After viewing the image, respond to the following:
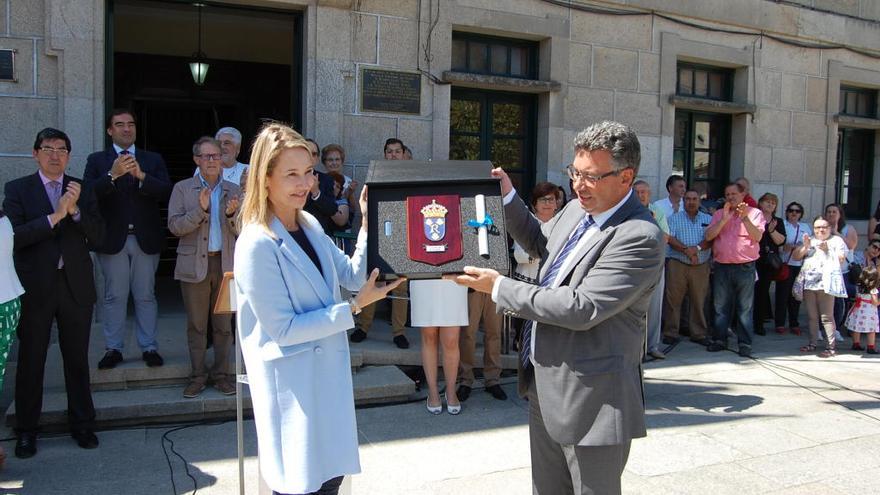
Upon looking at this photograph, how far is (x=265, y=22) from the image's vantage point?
10.7m

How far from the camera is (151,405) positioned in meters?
5.00

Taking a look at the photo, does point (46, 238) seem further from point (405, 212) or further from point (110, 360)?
point (405, 212)

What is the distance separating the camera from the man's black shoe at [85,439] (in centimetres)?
452

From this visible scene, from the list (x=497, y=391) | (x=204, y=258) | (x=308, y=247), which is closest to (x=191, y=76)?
(x=204, y=258)

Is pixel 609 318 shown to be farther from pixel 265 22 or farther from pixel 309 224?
pixel 265 22

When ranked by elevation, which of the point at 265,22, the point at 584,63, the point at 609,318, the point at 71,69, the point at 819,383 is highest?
the point at 265,22

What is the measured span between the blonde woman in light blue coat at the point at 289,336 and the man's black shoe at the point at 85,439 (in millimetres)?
2673

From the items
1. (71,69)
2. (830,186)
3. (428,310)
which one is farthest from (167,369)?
(830,186)

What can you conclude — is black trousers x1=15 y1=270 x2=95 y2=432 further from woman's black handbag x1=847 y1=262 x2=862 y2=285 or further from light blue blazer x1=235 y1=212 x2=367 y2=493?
woman's black handbag x1=847 y1=262 x2=862 y2=285

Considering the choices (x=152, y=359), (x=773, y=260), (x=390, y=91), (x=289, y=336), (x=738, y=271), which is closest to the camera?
(x=289, y=336)

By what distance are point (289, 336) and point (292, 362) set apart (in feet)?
0.38

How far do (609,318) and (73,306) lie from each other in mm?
3702

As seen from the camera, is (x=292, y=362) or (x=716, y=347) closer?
(x=292, y=362)

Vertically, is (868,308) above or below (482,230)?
below
